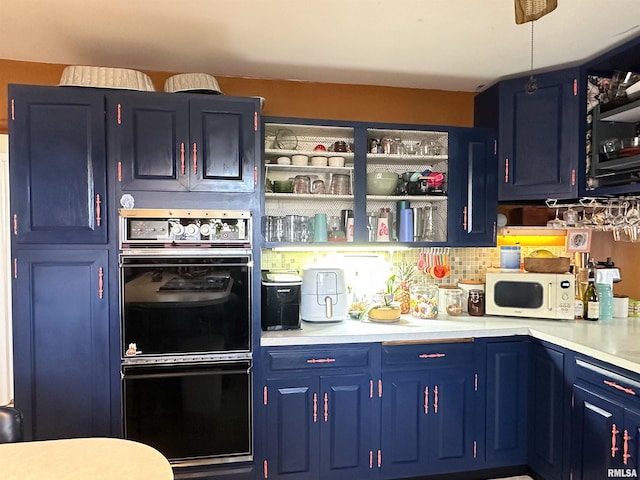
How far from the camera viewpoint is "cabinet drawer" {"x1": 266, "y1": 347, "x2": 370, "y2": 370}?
228cm

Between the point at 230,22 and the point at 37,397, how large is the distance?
211 cm

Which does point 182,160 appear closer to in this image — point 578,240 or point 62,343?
point 62,343

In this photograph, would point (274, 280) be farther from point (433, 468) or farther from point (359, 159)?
point (433, 468)

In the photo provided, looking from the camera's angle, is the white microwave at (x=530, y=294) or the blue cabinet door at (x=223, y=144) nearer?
the blue cabinet door at (x=223, y=144)

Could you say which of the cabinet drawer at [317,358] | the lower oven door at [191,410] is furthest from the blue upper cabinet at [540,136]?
the lower oven door at [191,410]

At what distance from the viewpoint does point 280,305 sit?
2416 mm

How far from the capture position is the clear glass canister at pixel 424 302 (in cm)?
276

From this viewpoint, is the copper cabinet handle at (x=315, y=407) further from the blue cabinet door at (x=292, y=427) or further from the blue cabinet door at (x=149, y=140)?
the blue cabinet door at (x=149, y=140)

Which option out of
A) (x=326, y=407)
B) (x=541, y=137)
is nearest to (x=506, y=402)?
(x=326, y=407)

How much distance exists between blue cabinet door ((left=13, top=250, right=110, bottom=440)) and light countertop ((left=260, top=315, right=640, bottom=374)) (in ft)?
2.84

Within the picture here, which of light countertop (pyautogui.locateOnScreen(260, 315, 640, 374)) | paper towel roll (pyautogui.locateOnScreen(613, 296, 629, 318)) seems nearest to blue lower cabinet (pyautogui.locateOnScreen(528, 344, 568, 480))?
light countertop (pyautogui.locateOnScreen(260, 315, 640, 374))

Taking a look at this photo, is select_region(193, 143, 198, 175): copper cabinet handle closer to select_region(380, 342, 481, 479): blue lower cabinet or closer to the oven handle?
the oven handle

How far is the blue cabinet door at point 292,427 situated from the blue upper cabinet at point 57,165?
125cm

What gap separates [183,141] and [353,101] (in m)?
1.27
